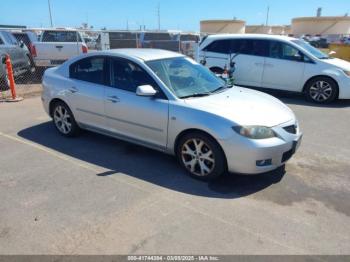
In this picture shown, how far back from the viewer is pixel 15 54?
1081cm

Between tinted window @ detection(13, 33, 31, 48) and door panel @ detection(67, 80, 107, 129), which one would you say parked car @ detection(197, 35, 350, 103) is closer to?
door panel @ detection(67, 80, 107, 129)

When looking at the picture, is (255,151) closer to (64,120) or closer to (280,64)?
(64,120)

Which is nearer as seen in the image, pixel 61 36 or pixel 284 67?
pixel 284 67

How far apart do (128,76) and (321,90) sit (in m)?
5.86

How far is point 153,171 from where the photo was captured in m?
4.51

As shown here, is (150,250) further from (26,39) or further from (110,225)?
(26,39)

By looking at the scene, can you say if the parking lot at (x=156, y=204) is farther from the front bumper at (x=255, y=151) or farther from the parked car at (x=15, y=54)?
the parked car at (x=15, y=54)

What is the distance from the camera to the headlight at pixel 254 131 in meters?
3.84

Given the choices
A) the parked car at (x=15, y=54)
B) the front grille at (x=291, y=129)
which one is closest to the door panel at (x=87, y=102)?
the front grille at (x=291, y=129)

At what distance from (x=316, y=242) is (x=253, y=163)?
3.69ft

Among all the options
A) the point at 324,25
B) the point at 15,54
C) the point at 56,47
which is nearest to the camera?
the point at 15,54

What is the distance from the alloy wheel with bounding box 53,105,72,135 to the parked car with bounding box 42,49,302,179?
0.06ft

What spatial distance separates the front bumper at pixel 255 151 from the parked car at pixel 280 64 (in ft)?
17.1

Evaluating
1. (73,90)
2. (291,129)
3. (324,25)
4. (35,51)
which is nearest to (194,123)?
(291,129)
